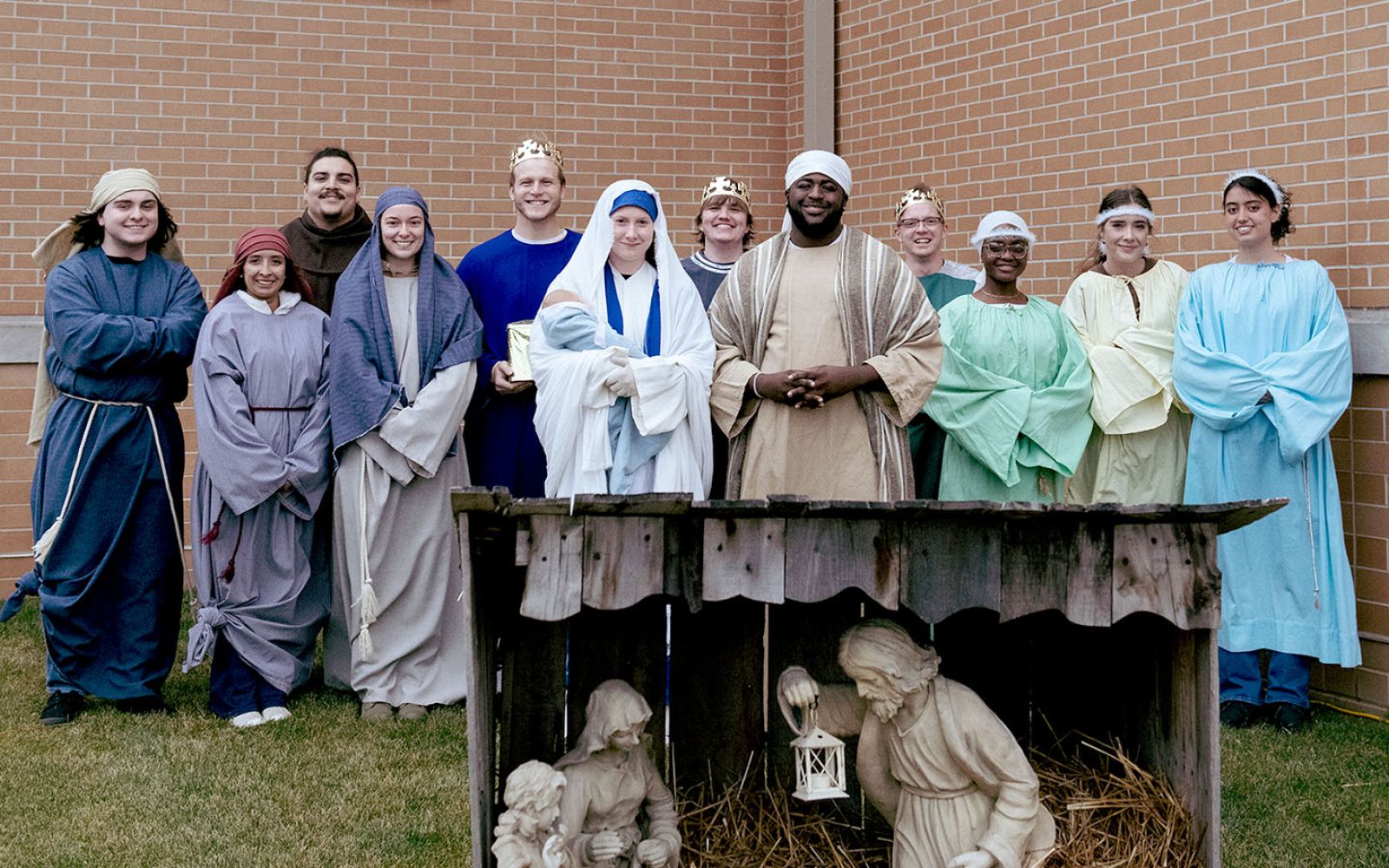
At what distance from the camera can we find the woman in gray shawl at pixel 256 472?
5832 millimetres

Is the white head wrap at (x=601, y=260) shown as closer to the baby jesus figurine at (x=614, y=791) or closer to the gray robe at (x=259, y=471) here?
the gray robe at (x=259, y=471)

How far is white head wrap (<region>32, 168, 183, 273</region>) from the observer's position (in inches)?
236

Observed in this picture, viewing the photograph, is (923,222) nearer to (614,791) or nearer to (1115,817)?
(1115,817)

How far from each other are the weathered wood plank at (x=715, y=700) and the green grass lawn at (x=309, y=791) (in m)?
0.75

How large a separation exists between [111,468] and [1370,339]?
5.19 meters

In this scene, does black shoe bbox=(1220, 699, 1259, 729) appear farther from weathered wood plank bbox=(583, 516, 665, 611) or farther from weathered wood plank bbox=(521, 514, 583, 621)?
weathered wood plank bbox=(521, 514, 583, 621)

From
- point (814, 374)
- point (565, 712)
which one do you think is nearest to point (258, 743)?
point (565, 712)

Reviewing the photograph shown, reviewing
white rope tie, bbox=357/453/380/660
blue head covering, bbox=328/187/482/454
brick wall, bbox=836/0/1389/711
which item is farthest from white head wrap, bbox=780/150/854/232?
brick wall, bbox=836/0/1389/711

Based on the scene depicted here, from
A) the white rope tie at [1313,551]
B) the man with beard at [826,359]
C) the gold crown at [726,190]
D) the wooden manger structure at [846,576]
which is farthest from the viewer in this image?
the gold crown at [726,190]

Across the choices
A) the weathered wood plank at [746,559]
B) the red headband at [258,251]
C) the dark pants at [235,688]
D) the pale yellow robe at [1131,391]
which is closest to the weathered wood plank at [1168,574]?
the weathered wood plank at [746,559]

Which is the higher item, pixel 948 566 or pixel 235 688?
pixel 948 566

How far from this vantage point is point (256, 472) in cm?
583

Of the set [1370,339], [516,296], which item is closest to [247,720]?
[516,296]

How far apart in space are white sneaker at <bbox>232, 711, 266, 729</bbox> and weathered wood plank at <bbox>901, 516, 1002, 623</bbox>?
3.27 meters
